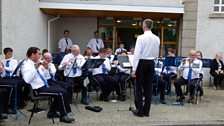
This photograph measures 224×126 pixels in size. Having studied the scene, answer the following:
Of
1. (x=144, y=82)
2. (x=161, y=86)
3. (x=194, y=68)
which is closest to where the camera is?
(x=144, y=82)

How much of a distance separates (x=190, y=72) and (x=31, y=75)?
14.6 feet

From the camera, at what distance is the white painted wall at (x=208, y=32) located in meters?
11.9

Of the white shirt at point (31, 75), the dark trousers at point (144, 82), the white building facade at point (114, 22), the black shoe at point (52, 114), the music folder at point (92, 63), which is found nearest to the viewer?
the white shirt at point (31, 75)

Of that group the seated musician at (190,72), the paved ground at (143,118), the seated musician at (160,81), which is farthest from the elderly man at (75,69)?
the seated musician at (190,72)

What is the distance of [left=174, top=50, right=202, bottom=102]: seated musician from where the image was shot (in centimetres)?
873

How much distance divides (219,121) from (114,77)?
314cm

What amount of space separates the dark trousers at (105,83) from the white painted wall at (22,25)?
253 cm

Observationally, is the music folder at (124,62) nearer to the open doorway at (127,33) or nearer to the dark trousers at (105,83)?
the dark trousers at (105,83)

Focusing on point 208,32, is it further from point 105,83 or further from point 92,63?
point 92,63

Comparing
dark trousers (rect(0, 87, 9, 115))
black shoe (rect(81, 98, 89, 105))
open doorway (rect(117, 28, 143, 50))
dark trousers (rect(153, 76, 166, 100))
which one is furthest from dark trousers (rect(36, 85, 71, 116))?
open doorway (rect(117, 28, 143, 50))

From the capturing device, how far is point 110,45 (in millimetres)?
13961

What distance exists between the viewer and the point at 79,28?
13.9 m

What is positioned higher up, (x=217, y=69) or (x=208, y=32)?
(x=208, y=32)

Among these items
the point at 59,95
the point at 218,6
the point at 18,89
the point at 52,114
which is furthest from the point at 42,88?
the point at 218,6
